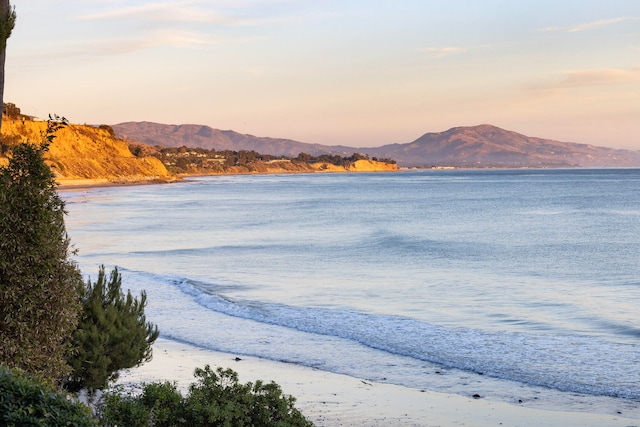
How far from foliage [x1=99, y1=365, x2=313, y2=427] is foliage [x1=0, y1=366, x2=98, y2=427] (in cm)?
241

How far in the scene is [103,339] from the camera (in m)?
9.64

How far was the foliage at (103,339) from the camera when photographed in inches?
374

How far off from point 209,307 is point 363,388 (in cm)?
881

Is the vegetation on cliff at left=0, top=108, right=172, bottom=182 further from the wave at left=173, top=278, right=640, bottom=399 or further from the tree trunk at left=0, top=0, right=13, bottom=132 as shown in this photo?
the tree trunk at left=0, top=0, right=13, bottom=132

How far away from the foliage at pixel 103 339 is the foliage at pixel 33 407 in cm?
396

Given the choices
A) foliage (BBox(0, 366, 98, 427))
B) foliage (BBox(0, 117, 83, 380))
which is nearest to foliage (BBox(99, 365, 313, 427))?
foliage (BBox(0, 117, 83, 380))

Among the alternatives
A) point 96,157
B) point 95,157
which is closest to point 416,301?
→ point 95,157

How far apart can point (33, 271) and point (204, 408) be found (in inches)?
86.5

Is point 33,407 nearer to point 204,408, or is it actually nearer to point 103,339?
point 204,408

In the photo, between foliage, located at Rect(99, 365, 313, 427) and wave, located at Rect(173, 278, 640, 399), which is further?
wave, located at Rect(173, 278, 640, 399)

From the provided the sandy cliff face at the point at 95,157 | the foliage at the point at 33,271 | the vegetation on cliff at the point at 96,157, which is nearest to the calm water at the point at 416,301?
the foliage at the point at 33,271

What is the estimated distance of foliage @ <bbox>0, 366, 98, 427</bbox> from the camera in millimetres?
5047

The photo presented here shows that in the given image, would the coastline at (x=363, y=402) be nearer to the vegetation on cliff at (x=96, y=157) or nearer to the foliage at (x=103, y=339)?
the foliage at (x=103, y=339)

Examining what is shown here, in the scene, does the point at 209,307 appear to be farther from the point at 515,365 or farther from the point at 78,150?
the point at 78,150
